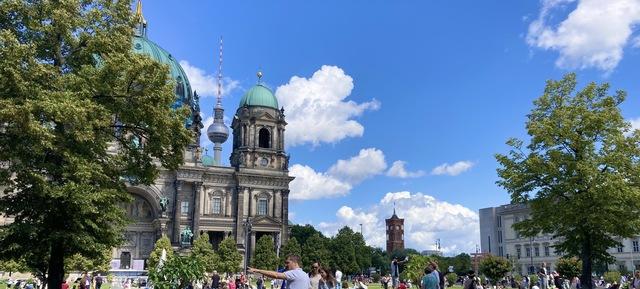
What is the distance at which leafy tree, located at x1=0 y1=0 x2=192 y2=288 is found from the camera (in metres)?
18.2

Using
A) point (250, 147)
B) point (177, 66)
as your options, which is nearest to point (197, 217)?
point (250, 147)

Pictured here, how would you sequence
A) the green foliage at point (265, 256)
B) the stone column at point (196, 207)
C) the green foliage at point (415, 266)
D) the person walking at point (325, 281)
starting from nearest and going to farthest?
the person walking at point (325, 281)
the green foliage at point (415, 266)
the green foliage at point (265, 256)
the stone column at point (196, 207)

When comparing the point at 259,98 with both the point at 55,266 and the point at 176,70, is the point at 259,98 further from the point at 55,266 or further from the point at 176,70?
the point at 55,266

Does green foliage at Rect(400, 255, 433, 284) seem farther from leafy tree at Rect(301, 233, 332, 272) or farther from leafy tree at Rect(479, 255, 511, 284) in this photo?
leafy tree at Rect(301, 233, 332, 272)

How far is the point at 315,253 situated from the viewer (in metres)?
75.8

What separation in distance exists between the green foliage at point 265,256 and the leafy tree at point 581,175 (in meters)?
42.7

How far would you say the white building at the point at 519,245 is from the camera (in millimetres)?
77812

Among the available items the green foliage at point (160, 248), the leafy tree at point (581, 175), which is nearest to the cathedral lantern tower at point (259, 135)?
the green foliage at point (160, 248)

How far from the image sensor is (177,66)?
8500 centimetres

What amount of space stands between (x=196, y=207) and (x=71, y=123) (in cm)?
5526

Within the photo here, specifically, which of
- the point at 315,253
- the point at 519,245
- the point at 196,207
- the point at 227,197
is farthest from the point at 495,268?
the point at 519,245

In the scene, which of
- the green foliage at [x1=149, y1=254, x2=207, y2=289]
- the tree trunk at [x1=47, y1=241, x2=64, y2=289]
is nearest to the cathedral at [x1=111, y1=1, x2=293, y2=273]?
the tree trunk at [x1=47, y1=241, x2=64, y2=289]

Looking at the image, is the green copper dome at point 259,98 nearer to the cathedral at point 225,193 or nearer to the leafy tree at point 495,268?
the cathedral at point 225,193

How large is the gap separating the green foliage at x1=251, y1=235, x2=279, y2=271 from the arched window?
15.0 m
